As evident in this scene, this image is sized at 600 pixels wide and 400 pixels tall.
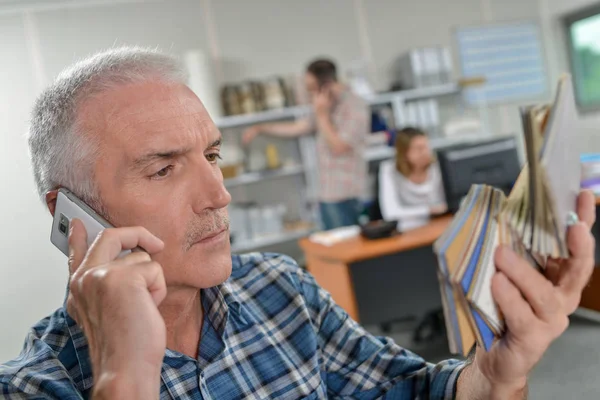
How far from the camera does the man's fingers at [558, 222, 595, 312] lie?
60 centimetres

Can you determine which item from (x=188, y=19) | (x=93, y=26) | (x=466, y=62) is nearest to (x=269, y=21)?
(x=188, y=19)

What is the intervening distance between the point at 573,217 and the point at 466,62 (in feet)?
18.3

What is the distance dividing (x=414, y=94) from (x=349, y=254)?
9.97 feet

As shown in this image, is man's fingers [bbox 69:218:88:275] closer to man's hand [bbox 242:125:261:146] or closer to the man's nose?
the man's nose

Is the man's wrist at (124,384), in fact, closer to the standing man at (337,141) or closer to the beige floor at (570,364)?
the beige floor at (570,364)

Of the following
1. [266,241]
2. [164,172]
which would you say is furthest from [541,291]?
[266,241]

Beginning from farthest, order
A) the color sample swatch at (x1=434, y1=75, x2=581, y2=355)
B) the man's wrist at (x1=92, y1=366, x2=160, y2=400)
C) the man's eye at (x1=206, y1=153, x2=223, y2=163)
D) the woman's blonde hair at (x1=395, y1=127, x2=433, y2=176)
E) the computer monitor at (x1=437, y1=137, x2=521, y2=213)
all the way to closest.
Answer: the woman's blonde hair at (x1=395, y1=127, x2=433, y2=176) < the computer monitor at (x1=437, y1=137, x2=521, y2=213) < the man's eye at (x1=206, y1=153, x2=223, y2=163) < the man's wrist at (x1=92, y1=366, x2=160, y2=400) < the color sample swatch at (x1=434, y1=75, x2=581, y2=355)

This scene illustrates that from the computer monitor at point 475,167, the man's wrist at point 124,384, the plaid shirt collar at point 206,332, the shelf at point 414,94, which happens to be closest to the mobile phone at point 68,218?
the plaid shirt collar at point 206,332

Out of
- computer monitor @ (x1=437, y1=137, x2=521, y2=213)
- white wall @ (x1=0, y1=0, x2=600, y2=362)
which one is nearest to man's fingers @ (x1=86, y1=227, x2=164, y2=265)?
computer monitor @ (x1=437, y1=137, x2=521, y2=213)

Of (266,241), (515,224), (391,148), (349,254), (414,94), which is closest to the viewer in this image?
(515,224)

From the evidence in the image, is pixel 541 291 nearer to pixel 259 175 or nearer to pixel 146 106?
pixel 146 106

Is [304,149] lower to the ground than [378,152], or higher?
higher

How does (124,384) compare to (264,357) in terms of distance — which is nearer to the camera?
(124,384)

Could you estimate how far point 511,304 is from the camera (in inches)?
24.0
